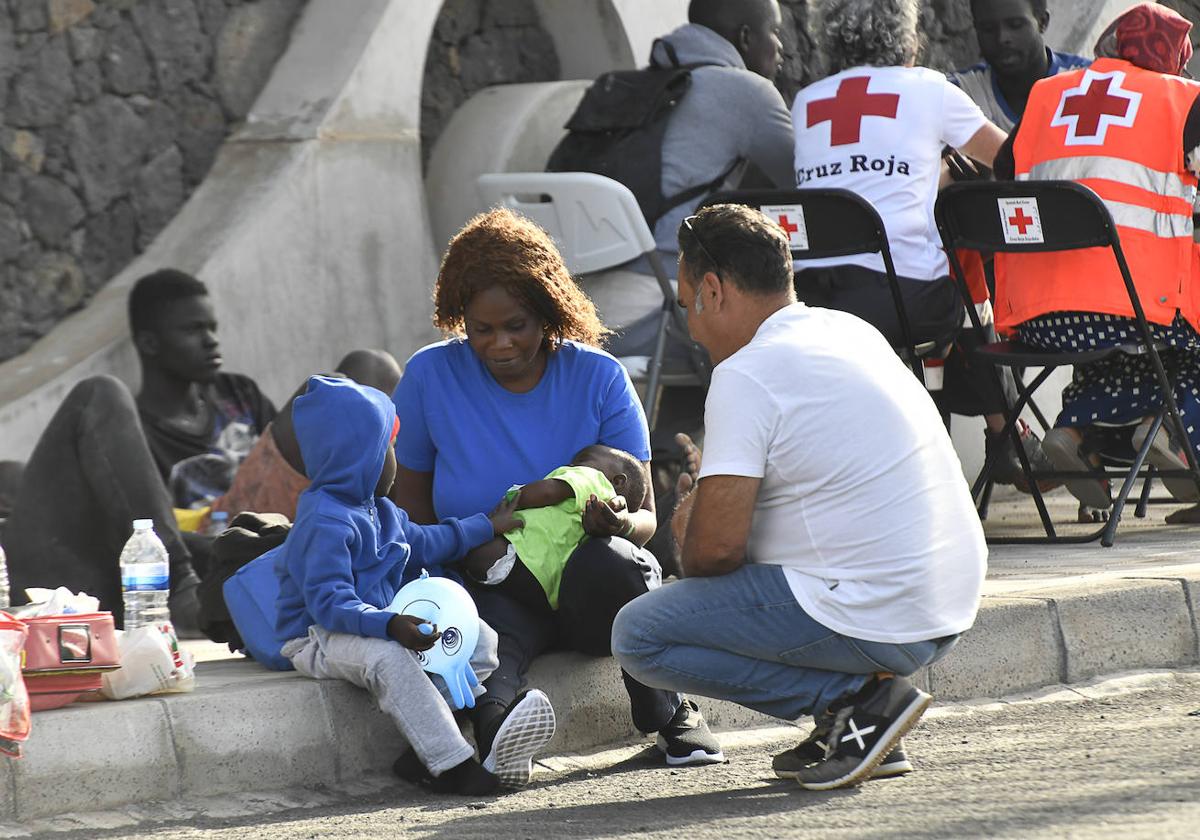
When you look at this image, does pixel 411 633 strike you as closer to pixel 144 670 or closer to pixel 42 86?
pixel 144 670

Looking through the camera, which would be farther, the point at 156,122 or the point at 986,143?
the point at 156,122

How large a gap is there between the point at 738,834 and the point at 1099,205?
3.08 metres

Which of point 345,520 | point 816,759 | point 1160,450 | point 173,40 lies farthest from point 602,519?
point 173,40

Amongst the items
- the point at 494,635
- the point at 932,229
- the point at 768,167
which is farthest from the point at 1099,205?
the point at 494,635

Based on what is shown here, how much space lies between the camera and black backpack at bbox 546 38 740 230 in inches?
266

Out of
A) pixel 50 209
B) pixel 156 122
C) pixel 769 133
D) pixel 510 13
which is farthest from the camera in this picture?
pixel 510 13

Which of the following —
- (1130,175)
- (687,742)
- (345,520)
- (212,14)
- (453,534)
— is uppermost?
(212,14)

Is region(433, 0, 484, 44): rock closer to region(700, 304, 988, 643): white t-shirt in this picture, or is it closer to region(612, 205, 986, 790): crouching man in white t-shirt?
region(612, 205, 986, 790): crouching man in white t-shirt

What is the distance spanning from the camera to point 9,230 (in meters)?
7.17

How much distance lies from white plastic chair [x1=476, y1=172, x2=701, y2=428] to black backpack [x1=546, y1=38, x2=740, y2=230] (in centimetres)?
13

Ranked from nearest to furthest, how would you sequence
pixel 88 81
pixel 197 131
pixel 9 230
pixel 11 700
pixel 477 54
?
pixel 11 700 < pixel 9 230 < pixel 88 81 < pixel 197 131 < pixel 477 54

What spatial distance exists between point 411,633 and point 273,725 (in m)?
0.39

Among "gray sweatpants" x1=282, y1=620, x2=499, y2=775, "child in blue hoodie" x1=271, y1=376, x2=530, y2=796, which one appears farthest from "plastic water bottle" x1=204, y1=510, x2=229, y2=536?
"gray sweatpants" x1=282, y1=620, x2=499, y2=775

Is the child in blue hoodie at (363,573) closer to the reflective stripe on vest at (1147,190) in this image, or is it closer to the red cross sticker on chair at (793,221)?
the red cross sticker on chair at (793,221)
